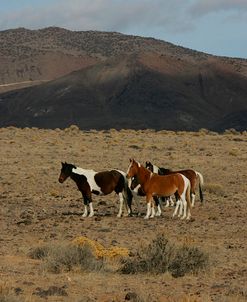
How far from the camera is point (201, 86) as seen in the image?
142 meters

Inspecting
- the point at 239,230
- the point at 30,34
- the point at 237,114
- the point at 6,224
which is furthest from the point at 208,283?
the point at 30,34

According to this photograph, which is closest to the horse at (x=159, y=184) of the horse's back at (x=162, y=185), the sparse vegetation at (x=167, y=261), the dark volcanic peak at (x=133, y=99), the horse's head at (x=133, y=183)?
the horse's back at (x=162, y=185)

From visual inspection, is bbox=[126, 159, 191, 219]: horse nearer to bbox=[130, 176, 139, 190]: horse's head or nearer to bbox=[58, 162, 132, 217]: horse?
bbox=[130, 176, 139, 190]: horse's head

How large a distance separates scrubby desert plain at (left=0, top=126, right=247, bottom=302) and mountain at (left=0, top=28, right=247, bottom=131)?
7264 cm

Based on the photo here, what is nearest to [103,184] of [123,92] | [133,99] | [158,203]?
[158,203]

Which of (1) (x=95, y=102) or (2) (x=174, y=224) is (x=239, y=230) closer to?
(2) (x=174, y=224)

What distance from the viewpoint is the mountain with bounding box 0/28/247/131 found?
392ft

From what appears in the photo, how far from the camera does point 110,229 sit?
1752 cm

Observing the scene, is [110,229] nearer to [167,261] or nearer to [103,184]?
[103,184]

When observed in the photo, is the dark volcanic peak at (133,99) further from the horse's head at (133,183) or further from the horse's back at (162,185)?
the horse's back at (162,185)

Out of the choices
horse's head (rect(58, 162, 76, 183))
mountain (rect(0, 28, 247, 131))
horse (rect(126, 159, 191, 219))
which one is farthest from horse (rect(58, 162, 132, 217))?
mountain (rect(0, 28, 247, 131))

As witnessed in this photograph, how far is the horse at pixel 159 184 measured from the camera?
1906cm

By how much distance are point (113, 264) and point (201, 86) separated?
427 feet

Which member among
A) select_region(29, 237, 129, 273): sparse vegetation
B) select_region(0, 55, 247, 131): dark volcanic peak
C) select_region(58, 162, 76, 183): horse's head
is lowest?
select_region(29, 237, 129, 273): sparse vegetation
